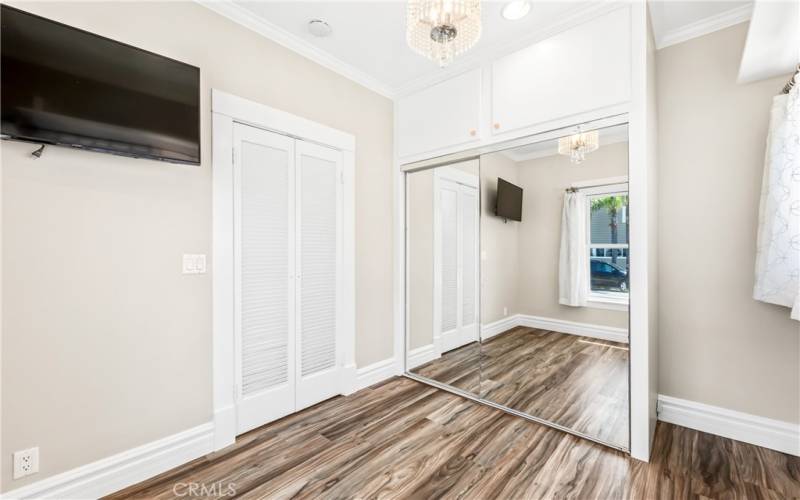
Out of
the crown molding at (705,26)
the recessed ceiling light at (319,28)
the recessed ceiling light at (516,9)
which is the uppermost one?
the recessed ceiling light at (319,28)

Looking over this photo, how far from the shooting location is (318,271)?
8.98 feet

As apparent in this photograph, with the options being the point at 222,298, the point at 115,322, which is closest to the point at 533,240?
the point at 222,298

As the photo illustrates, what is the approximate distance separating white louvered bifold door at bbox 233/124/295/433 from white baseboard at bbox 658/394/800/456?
2887 mm

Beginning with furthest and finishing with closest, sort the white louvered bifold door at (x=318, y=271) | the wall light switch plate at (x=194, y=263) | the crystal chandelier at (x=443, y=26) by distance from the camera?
the white louvered bifold door at (x=318, y=271)
the wall light switch plate at (x=194, y=263)
the crystal chandelier at (x=443, y=26)

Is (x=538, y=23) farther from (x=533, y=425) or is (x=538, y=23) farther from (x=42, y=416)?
(x=42, y=416)

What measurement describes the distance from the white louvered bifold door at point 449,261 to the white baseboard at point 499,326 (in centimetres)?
29

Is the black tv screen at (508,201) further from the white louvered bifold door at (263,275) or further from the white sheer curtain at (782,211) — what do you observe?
the white louvered bifold door at (263,275)

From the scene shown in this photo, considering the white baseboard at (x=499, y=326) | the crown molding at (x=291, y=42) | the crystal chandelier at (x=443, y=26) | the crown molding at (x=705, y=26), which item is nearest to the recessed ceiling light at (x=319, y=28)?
the crown molding at (x=291, y=42)

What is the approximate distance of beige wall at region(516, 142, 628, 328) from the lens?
2.29 m

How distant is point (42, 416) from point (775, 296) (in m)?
4.04

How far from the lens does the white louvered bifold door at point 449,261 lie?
3010 mm

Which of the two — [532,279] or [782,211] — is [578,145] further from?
[782,211]

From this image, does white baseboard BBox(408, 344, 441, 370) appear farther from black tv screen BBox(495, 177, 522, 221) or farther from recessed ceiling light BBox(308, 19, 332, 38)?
recessed ceiling light BBox(308, 19, 332, 38)

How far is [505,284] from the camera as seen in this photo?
272 cm
